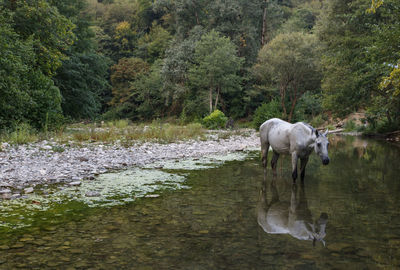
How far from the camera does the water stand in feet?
10.5

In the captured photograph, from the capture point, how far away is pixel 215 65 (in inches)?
1512

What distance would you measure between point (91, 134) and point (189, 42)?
99.2 ft

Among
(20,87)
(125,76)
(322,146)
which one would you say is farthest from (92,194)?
(125,76)

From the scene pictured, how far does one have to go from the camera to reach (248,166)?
9836mm

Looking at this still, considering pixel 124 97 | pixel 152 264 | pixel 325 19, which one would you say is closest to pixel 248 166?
pixel 152 264

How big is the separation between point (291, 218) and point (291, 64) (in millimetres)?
32393

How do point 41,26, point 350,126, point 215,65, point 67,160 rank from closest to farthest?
point 67,160 → point 41,26 → point 350,126 → point 215,65

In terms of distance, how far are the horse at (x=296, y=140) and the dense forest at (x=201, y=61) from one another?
260 cm

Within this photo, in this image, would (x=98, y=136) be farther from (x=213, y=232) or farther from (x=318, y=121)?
(x=318, y=121)

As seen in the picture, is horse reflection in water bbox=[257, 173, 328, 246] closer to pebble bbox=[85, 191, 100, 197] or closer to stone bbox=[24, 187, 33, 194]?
pebble bbox=[85, 191, 100, 197]

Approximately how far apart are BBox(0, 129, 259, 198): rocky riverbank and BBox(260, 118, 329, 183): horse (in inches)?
150

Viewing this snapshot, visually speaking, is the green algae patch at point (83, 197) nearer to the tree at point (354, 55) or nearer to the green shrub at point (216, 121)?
the tree at point (354, 55)

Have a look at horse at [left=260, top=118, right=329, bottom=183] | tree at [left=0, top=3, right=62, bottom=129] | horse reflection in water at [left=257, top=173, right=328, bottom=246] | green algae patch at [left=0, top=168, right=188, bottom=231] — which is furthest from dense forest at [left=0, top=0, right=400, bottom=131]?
green algae patch at [left=0, top=168, right=188, bottom=231]

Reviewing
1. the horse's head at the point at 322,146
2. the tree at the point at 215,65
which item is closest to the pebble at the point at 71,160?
the horse's head at the point at 322,146
